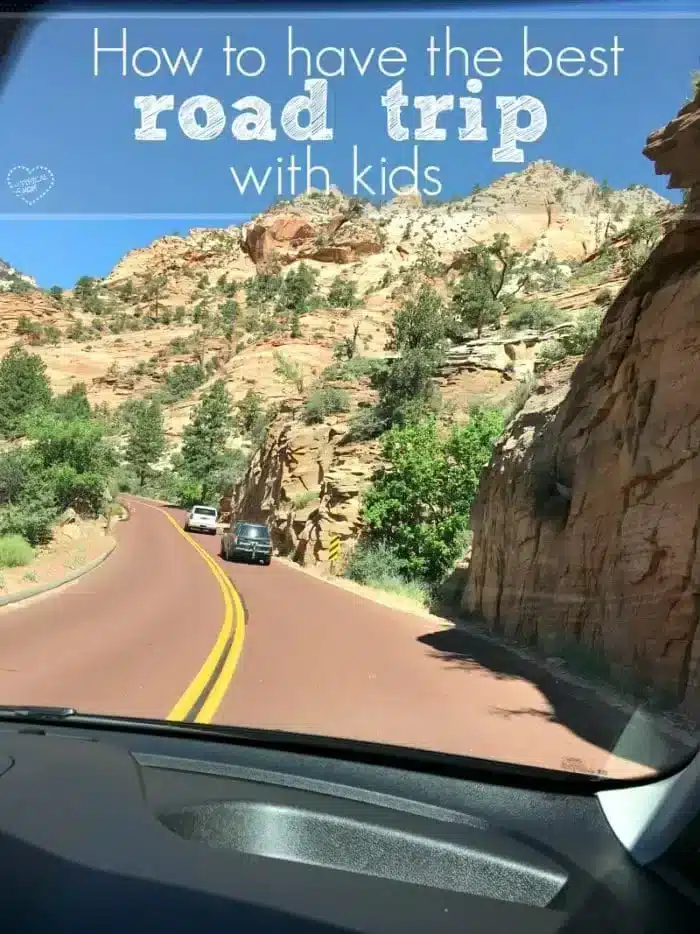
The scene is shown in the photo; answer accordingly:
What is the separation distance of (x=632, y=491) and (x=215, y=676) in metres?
5.54

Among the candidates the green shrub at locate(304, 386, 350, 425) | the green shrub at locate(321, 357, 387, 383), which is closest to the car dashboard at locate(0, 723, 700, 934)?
the green shrub at locate(304, 386, 350, 425)

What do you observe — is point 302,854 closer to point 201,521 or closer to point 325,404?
point 325,404

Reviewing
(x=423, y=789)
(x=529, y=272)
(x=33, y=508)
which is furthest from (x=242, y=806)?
(x=529, y=272)

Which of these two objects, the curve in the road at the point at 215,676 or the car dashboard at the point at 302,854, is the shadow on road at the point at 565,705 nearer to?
the car dashboard at the point at 302,854

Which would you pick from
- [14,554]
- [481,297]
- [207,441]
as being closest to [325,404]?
[481,297]

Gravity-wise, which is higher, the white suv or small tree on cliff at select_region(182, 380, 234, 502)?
small tree on cliff at select_region(182, 380, 234, 502)

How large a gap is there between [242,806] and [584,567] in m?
9.11

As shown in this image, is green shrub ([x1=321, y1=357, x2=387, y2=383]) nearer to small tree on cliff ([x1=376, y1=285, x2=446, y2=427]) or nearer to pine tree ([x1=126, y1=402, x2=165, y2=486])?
small tree on cliff ([x1=376, y1=285, x2=446, y2=427])

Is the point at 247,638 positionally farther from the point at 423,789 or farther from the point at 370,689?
the point at 423,789

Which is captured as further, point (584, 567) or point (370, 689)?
point (584, 567)

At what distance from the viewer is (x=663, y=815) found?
237 centimetres

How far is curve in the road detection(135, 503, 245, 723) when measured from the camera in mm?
6809

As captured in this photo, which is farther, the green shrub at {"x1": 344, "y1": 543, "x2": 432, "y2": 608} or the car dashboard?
the green shrub at {"x1": 344, "y1": 543, "x2": 432, "y2": 608}

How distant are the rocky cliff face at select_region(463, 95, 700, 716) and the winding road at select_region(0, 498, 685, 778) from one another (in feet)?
3.35
